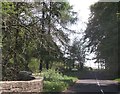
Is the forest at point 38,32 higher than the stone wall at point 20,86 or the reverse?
higher

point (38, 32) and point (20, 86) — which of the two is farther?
point (38, 32)

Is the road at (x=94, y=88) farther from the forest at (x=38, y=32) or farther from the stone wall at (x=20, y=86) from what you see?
the stone wall at (x=20, y=86)

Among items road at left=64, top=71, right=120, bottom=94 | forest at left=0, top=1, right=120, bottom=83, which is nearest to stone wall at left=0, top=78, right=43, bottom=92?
forest at left=0, top=1, right=120, bottom=83

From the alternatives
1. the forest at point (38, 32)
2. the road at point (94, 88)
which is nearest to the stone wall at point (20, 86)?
the forest at point (38, 32)

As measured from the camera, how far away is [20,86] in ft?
52.2

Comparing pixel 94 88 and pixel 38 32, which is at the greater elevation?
pixel 38 32

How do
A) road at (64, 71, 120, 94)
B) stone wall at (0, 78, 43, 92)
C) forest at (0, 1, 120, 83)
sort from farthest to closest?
road at (64, 71, 120, 94)
forest at (0, 1, 120, 83)
stone wall at (0, 78, 43, 92)

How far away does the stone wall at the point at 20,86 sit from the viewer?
47.2ft

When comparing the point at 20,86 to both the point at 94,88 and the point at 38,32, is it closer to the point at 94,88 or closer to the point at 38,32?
the point at 38,32

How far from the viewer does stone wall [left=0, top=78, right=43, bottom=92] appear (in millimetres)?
14381

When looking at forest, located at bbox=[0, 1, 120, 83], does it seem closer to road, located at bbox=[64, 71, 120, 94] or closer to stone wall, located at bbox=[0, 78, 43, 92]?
stone wall, located at bbox=[0, 78, 43, 92]

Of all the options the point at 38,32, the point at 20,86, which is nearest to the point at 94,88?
the point at 38,32

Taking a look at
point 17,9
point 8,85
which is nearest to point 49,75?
point 17,9

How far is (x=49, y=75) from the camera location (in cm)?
2859
